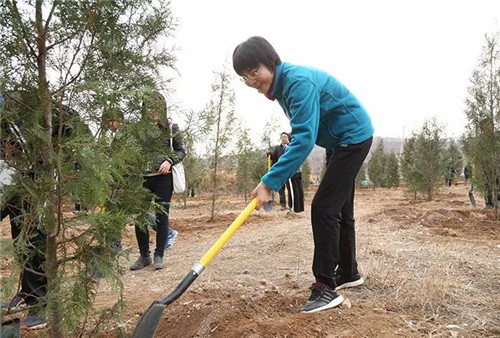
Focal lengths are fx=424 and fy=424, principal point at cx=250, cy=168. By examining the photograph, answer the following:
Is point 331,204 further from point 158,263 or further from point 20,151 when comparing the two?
point 158,263

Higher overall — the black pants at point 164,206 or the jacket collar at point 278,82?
the jacket collar at point 278,82

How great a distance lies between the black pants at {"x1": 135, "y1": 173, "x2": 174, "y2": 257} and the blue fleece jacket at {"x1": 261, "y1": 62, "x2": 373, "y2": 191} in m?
1.86

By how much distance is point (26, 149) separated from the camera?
6.55 ft

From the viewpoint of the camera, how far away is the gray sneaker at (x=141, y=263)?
4430mm

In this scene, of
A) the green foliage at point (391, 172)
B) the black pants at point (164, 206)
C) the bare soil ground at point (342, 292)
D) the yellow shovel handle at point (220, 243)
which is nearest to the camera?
the yellow shovel handle at point (220, 243)

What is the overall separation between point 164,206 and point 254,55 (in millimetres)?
2196

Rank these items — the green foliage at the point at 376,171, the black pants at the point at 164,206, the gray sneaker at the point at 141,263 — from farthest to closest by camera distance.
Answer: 1. the green foliage at the point at 376,171
2. the gray sneaker at the point at 141,263
3. the black pants at the point at 164,206

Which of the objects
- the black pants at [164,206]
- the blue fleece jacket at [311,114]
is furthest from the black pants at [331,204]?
the black pants at [164,206]

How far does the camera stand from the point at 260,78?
262 centimetres

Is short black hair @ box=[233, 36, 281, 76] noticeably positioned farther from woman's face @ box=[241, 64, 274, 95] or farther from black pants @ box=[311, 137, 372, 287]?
black pants @ box=[311, 137, 372, 287]

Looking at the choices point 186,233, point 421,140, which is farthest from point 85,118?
point 421,140

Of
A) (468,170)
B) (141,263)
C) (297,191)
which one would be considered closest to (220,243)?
(141,263)

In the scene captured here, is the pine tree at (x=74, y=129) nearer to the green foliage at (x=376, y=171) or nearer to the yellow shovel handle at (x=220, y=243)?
the yellow shovel handle at (x=220, y=243)

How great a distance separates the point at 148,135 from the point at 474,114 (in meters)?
10.4
